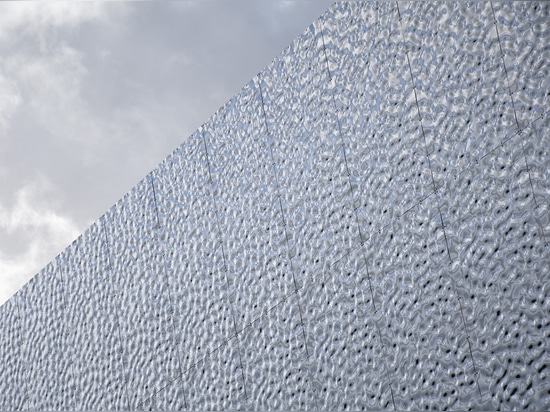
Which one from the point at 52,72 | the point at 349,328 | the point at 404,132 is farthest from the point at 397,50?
the point at 52,72

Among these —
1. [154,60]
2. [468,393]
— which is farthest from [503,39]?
[154,60]

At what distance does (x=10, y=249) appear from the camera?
36.1 ft

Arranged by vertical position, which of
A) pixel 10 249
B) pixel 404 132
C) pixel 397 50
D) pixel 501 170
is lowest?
pixel 501 170

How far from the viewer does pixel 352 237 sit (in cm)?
521

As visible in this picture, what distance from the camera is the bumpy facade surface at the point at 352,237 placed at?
173 inches

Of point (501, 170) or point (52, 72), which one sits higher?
point (52, 72)

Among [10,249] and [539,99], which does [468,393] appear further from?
[10,249]

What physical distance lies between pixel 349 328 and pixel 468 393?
3.07 ft

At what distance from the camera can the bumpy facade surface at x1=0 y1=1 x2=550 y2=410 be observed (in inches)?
173

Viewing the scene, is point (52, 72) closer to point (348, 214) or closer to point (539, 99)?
point (348, 214)

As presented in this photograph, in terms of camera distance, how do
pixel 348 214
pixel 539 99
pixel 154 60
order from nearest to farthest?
pixel 539 99
pixel 348 214
pixel 154 60

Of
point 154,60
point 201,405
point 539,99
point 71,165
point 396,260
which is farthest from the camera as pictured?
point 71,165

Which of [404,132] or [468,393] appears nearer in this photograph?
[468,393]

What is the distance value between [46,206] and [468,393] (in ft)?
25.1
